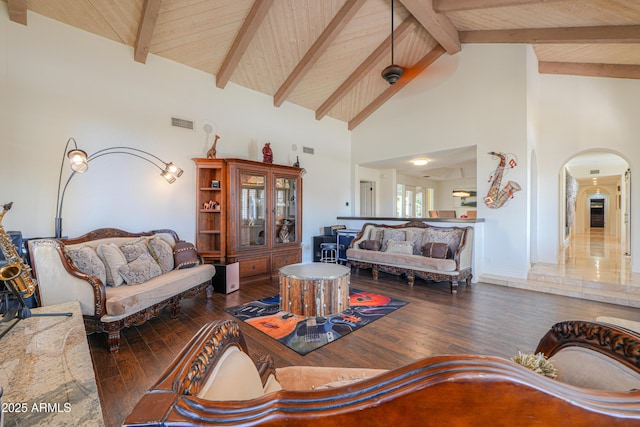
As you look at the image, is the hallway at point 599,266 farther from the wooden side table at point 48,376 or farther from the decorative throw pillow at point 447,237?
the wooden side table at point 48,376

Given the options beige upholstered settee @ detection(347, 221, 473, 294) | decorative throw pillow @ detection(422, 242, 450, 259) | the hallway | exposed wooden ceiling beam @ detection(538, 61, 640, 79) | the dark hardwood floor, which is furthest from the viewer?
exposed wooden ceiling beam @ detection(538, 61, 640, 79)

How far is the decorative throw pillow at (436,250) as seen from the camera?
4.32 m

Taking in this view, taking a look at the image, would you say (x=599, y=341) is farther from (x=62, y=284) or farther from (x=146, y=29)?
(x=146, y=29)

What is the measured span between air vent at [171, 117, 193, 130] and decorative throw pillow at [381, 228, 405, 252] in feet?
13.0

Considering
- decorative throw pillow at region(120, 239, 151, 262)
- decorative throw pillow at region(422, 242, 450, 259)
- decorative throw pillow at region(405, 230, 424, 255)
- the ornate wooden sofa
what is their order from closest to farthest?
the ornate wooden sofa → decorative throw pillow at region(120, 239, 151, 262) → decorative throw pillow at region(422, 242, 450, 259) → decorative throw pillow at region(405, 230, 424, 255)

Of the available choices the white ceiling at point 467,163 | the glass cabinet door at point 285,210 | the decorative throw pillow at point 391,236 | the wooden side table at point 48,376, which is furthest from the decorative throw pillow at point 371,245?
the wooden side table at point 48,376

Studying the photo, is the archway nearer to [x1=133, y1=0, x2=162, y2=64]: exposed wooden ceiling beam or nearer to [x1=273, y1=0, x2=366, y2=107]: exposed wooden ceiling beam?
[x1=273, y1=0, x2=366, y2=107]: exposed wooden ceiling beam

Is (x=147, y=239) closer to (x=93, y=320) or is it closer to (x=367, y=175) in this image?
(x=93, y=320)

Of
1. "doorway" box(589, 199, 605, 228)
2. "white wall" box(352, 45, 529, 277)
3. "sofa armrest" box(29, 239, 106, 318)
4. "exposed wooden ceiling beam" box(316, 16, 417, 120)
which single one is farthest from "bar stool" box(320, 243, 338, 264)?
"doorway" box(589, 199, 605, 228)

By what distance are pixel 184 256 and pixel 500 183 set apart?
204 inches

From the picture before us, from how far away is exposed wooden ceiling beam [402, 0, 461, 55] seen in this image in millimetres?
3947

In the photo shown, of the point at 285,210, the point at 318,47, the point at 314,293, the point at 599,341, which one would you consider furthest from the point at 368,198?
the point at 599,341

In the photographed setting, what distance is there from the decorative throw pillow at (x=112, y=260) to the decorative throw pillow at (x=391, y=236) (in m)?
4.05

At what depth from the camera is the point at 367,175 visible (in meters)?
7.81
